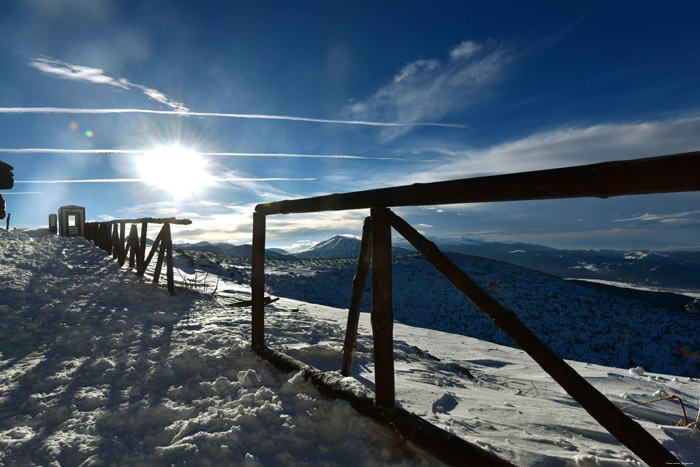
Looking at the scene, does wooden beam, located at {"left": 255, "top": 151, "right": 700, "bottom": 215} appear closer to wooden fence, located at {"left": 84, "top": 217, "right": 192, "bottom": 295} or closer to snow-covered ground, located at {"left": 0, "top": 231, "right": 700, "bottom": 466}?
snow-covered ground, located at {"left": 0, "top": 231, "right": 700, "bottom": 466}

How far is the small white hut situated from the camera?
1149 inches

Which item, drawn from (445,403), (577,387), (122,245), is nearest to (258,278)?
(445,403)

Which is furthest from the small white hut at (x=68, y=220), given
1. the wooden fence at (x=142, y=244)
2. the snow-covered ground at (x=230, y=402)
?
the snow-covered ground at (x=230, y=402)

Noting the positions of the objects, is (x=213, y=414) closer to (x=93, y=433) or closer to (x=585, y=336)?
(x=93, y=433)

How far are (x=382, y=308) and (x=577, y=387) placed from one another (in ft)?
4.35

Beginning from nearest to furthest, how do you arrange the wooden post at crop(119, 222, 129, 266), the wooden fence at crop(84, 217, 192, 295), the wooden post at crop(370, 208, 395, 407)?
the wooden post at crop(370, 208, 395, 407), the wooden fence at crop(84, 217, 192, 295), the wooden post at crop(119, 222, 129, 266)

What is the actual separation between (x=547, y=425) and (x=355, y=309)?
1.86m

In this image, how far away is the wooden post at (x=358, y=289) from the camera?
293 cm

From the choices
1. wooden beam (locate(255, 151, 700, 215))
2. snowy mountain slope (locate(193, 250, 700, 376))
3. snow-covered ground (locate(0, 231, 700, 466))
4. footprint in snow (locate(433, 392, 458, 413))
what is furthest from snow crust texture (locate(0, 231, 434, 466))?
snowy mountain slope (locate(193, 250, 700, 376))

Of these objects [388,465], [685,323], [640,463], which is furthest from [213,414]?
[685,323]

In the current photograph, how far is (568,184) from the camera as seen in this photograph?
1639 mm

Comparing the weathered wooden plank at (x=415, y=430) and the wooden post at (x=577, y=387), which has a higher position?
the wooden post at (x=577, y=387)

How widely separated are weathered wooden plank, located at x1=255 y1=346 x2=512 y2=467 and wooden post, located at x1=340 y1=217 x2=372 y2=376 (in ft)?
0.91

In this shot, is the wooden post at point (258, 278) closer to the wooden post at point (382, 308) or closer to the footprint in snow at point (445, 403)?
the wooden post at point (382, 308)
